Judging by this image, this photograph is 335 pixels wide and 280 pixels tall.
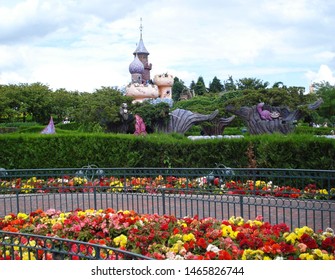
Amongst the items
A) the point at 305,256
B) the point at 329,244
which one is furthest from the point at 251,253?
the point at 329,244

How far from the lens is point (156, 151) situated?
1436 centimetres

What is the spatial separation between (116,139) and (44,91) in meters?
36.9

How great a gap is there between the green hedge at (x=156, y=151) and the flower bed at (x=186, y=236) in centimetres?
591

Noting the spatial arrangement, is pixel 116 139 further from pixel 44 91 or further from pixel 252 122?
pixel 44 91

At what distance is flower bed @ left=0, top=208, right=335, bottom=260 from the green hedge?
591 cm

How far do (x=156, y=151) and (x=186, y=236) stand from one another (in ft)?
27.3

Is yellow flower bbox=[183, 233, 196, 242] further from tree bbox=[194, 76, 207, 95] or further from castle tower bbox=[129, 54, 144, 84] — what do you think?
tree bbox=[194, 76, 207, 95]

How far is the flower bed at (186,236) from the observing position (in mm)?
5516

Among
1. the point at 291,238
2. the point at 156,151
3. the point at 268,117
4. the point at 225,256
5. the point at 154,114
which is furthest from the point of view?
the point at 154,114

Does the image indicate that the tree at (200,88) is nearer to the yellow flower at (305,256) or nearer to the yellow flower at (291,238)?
the yellow flower at (291,238)

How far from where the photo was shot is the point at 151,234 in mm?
6285

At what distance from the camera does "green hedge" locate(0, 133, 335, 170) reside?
12672 mm

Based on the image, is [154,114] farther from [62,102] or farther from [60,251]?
[62,102]
